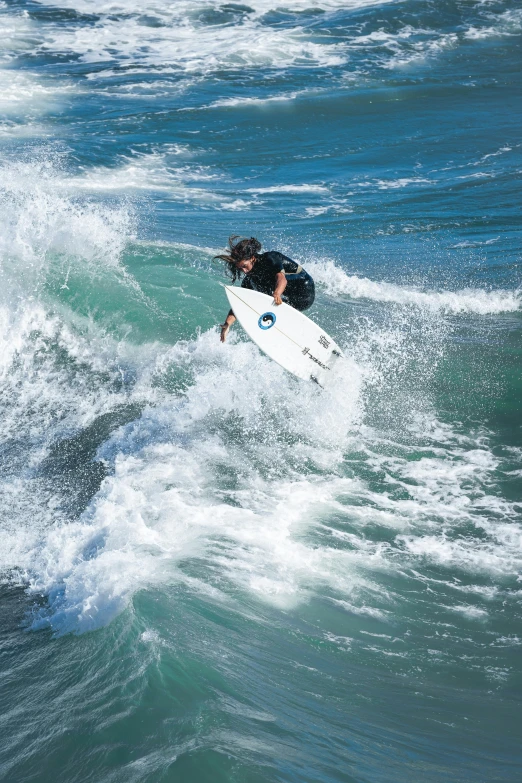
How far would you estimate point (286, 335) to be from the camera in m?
8.74

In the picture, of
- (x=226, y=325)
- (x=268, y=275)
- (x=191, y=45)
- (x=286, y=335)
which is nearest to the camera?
(x=226, y=325)

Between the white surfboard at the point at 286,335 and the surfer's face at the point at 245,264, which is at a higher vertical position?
the surfer's face at the point at 245,264

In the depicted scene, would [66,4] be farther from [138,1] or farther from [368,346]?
[368,346]

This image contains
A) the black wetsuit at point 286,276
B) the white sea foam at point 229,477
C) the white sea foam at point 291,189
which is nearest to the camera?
the white sea foam at point 229,477

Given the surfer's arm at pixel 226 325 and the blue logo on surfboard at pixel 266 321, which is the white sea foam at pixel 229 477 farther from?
the surfer's arm at pixel 226 325

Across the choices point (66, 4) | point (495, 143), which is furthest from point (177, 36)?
point (495, 143)

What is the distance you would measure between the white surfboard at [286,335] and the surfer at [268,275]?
0.43ft

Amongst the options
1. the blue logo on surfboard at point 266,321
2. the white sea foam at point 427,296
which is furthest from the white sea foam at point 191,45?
the blue logo on surfboard at point 266,321

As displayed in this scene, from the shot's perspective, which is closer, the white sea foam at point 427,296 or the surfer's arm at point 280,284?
the surfer's arm at point 280,284

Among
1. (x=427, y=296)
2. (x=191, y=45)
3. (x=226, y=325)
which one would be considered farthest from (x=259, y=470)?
(x=191, y=45)

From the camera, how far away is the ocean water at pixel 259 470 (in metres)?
4.41

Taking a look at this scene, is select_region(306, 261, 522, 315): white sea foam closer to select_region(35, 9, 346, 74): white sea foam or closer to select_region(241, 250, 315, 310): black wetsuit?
select_region(241, 250, 315, 310): black wetsuit

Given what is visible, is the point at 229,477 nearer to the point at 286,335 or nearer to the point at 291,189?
the point at 286,335

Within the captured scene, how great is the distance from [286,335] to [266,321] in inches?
13.3
